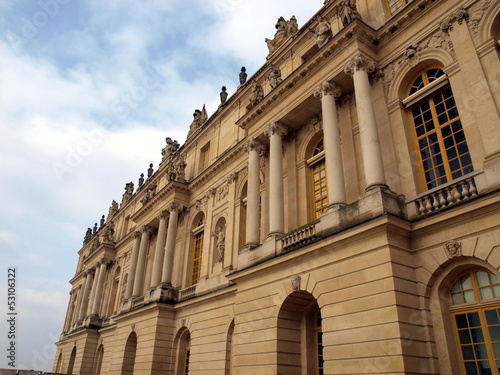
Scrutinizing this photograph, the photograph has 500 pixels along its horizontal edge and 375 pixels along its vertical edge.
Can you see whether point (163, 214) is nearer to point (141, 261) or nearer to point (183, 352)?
point (141, 261)

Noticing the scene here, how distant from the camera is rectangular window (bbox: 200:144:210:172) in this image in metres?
28.2

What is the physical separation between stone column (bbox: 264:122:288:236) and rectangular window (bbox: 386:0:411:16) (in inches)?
253

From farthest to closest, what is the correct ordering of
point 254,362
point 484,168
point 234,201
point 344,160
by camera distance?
point 234,201
point 344,160
point 254,362
point 484,168

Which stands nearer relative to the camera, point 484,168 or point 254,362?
point 484,168

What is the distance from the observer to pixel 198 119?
31.9 meters

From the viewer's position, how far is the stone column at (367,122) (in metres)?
12.8

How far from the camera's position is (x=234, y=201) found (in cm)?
2281

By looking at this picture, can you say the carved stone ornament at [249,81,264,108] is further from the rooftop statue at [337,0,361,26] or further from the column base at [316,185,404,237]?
the column base at [316,185,404,237]

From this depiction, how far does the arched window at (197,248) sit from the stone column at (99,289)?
56.1 feet

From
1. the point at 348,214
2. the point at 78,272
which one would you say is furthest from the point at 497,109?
the point at 78,272

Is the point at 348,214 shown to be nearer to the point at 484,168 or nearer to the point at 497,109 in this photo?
the point at 484,168

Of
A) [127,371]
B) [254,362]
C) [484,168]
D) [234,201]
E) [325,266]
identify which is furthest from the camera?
[127,371]

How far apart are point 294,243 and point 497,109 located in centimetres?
747

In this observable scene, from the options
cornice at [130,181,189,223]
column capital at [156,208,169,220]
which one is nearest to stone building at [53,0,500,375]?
cornice at [130,181,189,223]
